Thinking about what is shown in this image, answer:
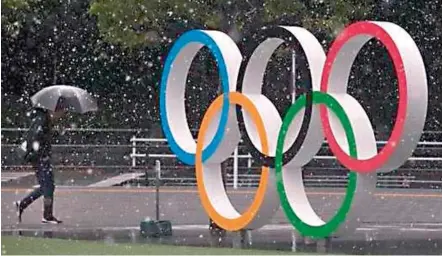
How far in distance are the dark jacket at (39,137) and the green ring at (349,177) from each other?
12.3 ft

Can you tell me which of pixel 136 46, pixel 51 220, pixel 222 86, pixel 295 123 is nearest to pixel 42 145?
pixel 51 220

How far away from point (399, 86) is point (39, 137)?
17.4 ft

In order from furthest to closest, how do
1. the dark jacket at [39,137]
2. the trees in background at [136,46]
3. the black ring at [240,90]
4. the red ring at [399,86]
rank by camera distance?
the trees in background at [136,46], the dark jacket at [39,137], the black ring at [240,90], the red ring at [399,86]

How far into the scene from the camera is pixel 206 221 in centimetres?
1541

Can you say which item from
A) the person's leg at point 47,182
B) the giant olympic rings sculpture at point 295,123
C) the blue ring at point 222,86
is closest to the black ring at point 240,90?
the giant olympic rings sculpture at point 295,123

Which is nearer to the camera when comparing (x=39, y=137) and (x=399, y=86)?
(x=399, y=86)

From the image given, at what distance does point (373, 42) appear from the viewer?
2403 cm

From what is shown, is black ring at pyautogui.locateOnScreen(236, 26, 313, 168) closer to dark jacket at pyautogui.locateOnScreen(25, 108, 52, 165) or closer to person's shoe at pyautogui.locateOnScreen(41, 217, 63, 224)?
dark jacket at pyautogui.locateOnScreen(25, 108, 52, 165)

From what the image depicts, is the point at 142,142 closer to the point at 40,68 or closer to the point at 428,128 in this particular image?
the point at 40,68

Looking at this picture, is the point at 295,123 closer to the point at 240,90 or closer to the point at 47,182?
the point at 240,90

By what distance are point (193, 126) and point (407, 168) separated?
525 centimetres

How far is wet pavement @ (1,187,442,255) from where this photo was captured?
12.7 m

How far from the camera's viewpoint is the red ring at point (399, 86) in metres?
9.77

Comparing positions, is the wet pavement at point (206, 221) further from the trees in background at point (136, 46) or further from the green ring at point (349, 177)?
the trees in background at point (136, 46)
